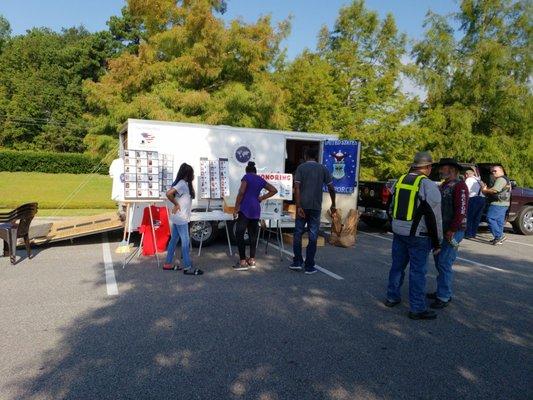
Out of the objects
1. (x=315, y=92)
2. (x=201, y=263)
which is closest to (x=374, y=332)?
(x=201, y=263)

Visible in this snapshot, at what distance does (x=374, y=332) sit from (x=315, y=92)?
12.8m

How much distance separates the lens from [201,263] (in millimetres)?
7156

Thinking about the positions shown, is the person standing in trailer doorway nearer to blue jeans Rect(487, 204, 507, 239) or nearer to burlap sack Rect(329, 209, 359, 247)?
burlap sack Rect(329, 209, 359, 247)

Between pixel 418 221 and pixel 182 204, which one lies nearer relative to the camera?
pixel 418 221

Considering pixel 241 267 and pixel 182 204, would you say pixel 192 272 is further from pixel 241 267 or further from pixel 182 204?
pixel 182 204

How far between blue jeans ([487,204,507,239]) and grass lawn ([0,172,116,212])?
11.6 meters

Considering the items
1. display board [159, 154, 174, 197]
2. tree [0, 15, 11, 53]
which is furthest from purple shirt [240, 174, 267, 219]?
tree [0, 15, 11, 53]

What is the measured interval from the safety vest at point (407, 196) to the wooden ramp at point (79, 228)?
578cm

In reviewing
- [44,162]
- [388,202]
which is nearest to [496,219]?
[388,202]

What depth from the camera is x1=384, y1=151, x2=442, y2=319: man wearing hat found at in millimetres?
4586

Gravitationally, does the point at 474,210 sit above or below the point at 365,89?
below

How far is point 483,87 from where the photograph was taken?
62.0 feet

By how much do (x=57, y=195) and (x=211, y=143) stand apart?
1608cm

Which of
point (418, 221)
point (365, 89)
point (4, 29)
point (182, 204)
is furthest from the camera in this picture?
point (4, 29)
